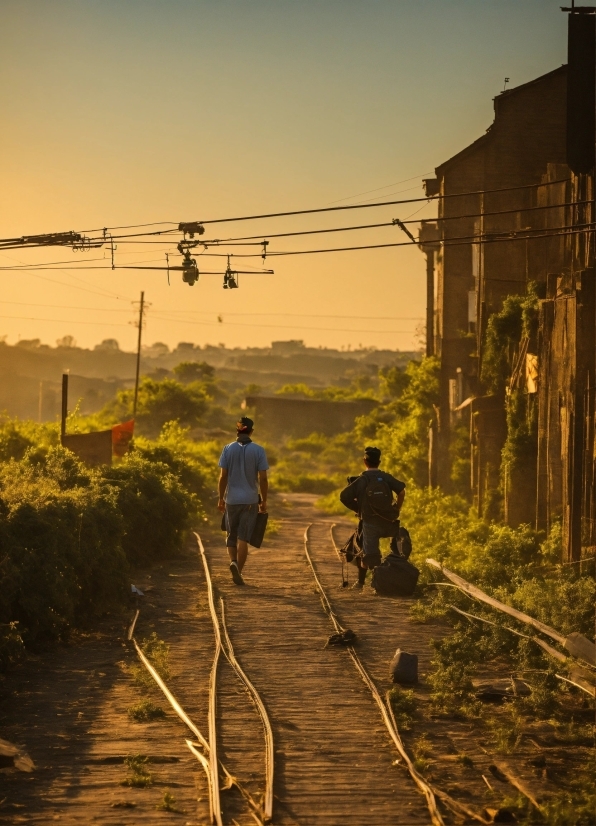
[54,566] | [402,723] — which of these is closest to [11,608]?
[54,566]

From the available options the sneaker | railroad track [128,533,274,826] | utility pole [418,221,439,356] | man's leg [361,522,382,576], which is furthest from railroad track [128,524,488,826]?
utility pole [418,221,439,356]

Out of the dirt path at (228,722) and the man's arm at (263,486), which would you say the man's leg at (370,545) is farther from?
the man's arm at (263,486)

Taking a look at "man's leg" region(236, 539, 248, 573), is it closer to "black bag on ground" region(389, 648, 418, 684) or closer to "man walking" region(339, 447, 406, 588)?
"man walking" region(339, 447, 406, 588)

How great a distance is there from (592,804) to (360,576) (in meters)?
9.07

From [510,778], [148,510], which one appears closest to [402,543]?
[510,778]

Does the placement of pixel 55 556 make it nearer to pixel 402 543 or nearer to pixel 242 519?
pixel 242 519

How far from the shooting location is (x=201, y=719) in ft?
31.7

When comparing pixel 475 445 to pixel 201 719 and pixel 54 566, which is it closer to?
pixel 54 566

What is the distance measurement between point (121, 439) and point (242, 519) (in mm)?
21790

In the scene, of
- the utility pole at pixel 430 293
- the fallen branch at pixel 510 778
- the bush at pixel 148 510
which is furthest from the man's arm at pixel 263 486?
the utility pole at pixel 430 293

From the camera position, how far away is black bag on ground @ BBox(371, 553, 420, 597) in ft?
53.0

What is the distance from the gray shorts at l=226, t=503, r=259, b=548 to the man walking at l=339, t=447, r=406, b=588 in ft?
5.00

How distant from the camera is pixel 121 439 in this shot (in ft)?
123

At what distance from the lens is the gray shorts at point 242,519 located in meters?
16.2
